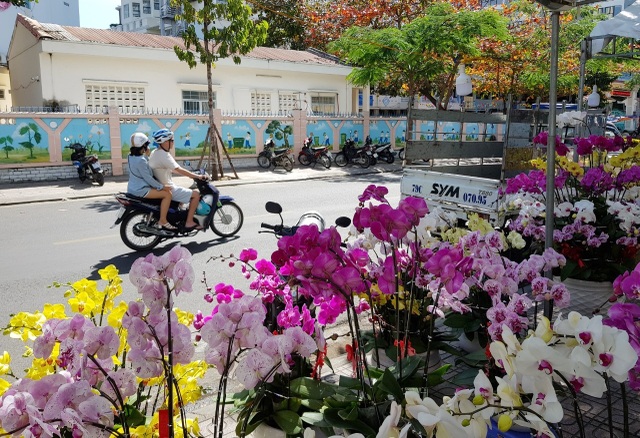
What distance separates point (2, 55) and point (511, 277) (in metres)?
30.2

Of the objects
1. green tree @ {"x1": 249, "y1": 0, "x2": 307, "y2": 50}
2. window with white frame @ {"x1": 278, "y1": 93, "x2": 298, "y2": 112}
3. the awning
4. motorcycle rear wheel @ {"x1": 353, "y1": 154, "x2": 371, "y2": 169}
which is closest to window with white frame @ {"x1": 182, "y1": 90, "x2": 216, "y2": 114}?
window with white frame @ {"x1": 278, "y1": 93, "x2": 298, "y2": 112}

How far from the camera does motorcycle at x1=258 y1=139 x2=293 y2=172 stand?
16.9 meters

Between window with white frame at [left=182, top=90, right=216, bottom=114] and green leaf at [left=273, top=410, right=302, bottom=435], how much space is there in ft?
60.6

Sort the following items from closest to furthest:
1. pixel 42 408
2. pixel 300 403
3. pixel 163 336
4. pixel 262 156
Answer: pixel 42 408, pixel 163 336, pixel 300 403, pixel 262 156

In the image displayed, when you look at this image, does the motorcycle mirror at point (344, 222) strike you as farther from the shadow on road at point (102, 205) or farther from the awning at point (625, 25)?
the shadow on road at point (102, 205)

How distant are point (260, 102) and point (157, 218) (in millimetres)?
14994

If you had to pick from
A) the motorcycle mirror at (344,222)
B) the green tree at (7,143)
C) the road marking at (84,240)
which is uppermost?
the green tree at (7,143)

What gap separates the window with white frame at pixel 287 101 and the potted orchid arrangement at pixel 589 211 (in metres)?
18.1

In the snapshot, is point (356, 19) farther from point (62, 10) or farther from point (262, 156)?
point (62, 10)

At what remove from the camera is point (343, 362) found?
3.56 meters

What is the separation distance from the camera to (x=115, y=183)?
14.0 metres

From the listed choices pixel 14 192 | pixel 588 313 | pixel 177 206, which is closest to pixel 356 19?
pixel 14 192

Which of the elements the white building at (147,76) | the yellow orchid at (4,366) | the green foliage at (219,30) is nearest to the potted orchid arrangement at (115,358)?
the yellow orchid at (4,366)

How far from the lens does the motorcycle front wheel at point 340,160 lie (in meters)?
18.8
